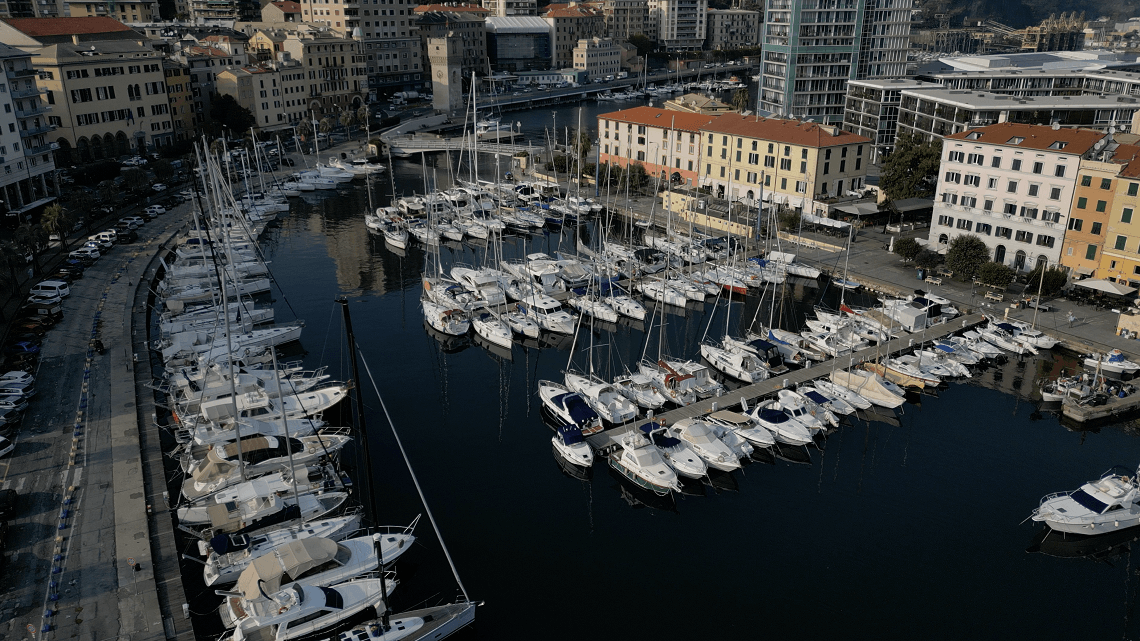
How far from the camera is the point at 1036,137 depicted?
5475cm

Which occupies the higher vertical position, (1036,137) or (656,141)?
(1036,137)

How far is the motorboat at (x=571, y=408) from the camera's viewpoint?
38125mm

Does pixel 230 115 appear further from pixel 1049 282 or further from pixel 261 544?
pixel 1049 282

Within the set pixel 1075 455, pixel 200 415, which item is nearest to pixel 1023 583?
pixel 1075 455

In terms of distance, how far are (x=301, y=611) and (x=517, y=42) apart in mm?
184122

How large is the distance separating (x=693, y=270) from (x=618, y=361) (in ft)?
51.9

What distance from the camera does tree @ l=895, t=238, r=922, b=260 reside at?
189 feet

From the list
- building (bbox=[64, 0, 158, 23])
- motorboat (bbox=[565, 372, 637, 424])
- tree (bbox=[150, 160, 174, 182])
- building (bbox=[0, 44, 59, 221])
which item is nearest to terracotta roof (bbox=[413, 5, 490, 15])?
building (bbox=[64, 0, 158, 23])

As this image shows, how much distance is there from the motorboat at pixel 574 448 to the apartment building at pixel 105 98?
256 ft

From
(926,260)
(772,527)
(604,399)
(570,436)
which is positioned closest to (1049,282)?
(926,260)

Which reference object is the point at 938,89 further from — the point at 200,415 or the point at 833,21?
the point at 200,415

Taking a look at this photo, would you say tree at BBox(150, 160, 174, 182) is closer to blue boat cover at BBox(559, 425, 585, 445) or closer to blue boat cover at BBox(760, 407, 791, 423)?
blue boat cover at BBox(559, 425, 585, 445)

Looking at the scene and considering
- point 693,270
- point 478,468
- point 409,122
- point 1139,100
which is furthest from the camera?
point 409,122

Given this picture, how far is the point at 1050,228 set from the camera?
176 ft
